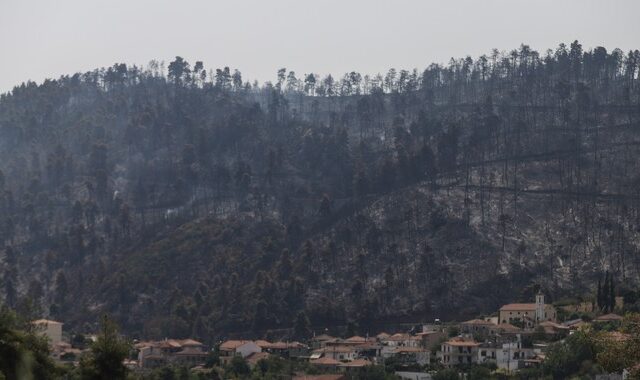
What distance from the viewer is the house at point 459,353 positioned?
11004 cm

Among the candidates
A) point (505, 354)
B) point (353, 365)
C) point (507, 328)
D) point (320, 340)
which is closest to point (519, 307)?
point (507, 328)

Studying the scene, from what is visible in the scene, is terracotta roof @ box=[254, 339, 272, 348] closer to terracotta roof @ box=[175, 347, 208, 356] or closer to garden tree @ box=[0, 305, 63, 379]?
terracotta roof @ box=[175, 347, 208, 356]

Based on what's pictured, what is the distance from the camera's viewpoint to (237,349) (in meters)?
119

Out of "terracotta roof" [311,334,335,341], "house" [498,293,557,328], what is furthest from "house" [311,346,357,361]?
"house" [498,293,557,328]

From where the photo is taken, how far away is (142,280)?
14975 centimetres

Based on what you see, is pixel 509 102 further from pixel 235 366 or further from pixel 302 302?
pixel 235 366

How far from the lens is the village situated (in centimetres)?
10750

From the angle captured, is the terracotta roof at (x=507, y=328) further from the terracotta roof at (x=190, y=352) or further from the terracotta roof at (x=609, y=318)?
the terracotta roof at (x=190, y=352)

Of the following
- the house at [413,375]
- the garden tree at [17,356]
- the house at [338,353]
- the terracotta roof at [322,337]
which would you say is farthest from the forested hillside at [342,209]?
the garden tree at [17,356]

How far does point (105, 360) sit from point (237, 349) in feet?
259

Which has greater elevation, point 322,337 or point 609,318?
point 609,318

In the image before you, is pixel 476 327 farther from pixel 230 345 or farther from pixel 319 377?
pixel 230 345

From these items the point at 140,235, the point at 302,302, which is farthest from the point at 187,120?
the point at 302,302

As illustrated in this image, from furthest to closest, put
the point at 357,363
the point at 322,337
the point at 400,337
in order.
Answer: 1. the point at 322,337
2. the point at 400,337
3. the point at 357,363
